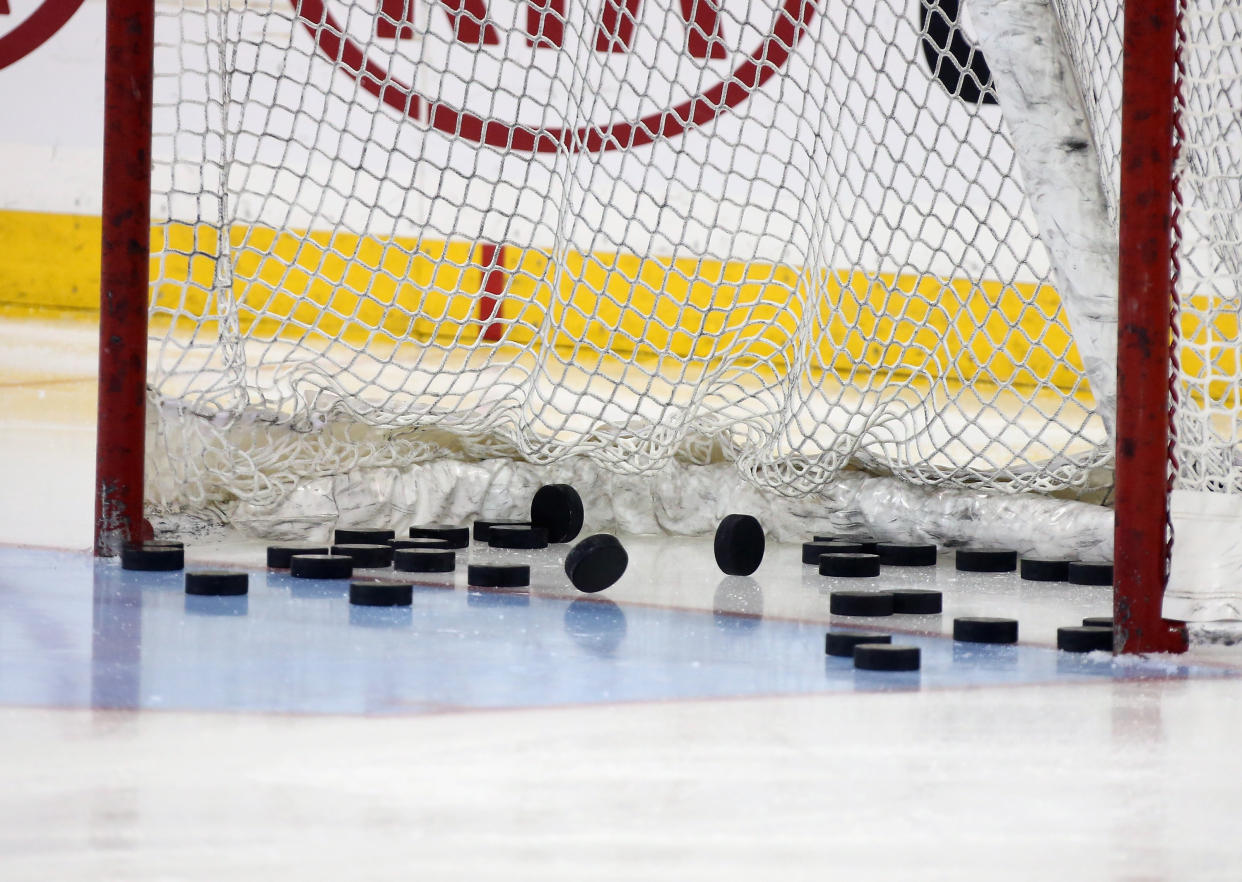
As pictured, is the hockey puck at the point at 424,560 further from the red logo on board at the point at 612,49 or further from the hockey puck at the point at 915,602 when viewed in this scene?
the red logo on board at the point at 612,49

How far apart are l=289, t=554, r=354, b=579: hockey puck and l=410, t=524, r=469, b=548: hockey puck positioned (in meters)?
0.30

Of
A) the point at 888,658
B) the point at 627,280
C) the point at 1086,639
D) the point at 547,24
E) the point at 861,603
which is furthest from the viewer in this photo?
the point at 547,24

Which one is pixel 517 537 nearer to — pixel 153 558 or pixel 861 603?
pixel 153 558

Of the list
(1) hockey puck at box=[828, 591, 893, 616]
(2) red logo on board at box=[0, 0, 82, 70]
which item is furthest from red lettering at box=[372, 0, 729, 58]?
(2) red logo on board at box=[0, 0, 82, 70]

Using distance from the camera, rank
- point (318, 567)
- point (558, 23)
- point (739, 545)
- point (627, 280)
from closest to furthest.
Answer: point (318, 567)
point (739, 545)
point (627, 280)
point (558, 23)

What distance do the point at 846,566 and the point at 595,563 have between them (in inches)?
18.0

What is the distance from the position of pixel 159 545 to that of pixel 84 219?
4128 mm

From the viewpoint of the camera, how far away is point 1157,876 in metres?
1.01

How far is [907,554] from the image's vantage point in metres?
2.60

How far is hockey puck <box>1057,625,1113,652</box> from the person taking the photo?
1792mm

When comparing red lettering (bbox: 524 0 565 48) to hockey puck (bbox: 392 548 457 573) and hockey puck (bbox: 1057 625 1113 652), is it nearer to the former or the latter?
hockey puck (bbox: 392 548 457 573)

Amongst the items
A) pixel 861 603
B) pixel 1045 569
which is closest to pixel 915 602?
pixel 861 603

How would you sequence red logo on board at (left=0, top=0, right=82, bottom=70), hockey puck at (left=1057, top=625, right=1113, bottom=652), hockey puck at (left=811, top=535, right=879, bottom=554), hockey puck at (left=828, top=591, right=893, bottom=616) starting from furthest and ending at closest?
red logo on board at (left=0, top=0, right=82, bottom=70), hockey puck at (left=811, top=535, right=879, bottom=554), hockey puck at (left=828, top=591, right=893, bottom=616), hockey puck at (left=1057, top=625, right=1113, bottom=652)

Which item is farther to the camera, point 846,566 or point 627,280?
point 627,280
